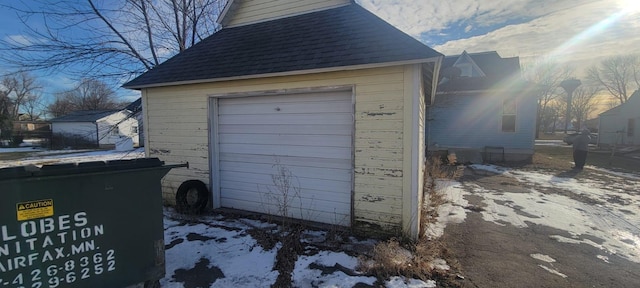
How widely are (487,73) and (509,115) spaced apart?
4301 mm

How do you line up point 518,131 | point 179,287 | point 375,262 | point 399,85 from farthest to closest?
point 518,131 → point 399,85 → point 375,262 → point 179,287

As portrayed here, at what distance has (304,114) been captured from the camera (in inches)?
188

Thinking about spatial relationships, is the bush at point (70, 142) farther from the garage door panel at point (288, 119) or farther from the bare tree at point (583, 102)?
the bare tree at point (583, 102)

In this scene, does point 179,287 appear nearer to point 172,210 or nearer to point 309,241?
point 309,241

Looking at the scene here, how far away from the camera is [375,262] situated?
339cm

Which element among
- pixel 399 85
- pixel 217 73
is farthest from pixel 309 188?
pixel 217 73

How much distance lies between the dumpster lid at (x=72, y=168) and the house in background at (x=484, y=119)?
12.4 metres

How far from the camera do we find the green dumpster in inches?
80.0

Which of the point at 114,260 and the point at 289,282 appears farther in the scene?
the point at 289,282

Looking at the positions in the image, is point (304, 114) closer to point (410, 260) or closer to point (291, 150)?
point (291, 150)

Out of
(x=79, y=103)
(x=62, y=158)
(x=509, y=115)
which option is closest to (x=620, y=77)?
(x=509, y=115)

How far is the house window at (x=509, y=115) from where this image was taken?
1289cm

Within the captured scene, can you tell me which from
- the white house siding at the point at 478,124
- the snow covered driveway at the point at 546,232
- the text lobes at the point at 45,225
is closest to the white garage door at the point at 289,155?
the snow covered driveway at the point at 546,232

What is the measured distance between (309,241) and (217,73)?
136 inches
